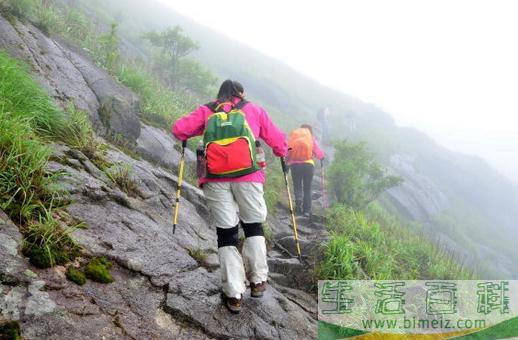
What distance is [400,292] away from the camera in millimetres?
7547

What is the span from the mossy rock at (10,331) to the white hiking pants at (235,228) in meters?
2.12

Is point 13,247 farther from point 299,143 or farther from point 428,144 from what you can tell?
point 428,144

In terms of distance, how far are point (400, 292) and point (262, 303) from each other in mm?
3755

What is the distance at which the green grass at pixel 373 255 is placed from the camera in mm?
7148

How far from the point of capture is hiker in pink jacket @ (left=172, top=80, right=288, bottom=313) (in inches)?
179

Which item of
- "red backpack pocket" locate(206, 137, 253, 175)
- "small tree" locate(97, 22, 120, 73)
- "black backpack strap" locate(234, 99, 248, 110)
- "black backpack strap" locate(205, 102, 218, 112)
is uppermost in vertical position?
"black backpack strap" locate(234, 99, 248, 110)

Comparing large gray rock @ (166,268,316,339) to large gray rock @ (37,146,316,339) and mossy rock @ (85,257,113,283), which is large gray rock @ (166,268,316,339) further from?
mossy rock @ (85,257,113,283)

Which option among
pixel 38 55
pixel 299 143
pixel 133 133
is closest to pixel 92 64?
pixel 38 55

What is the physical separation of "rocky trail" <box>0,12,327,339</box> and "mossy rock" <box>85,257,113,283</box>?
0.08m

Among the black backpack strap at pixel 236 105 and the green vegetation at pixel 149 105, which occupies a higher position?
the black backpack strap at pixel 236 105

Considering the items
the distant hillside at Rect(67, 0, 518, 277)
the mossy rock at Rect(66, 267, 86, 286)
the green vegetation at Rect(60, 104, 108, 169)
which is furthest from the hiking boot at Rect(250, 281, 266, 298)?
the distant hillside at Rect(67, 0, 518, 277)

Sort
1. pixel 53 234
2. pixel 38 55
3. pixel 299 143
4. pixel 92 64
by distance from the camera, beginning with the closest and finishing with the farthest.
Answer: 1. pixel 53 234
2. pixel 38 55
3. pixel 92 64
4. pixel 299 143

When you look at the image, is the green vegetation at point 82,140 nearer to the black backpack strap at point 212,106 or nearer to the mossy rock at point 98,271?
the black backpack strap at point 212,106

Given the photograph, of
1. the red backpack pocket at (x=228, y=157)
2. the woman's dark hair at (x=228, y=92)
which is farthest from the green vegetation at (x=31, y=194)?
the woman's dark hair at (x=228, y=92)
